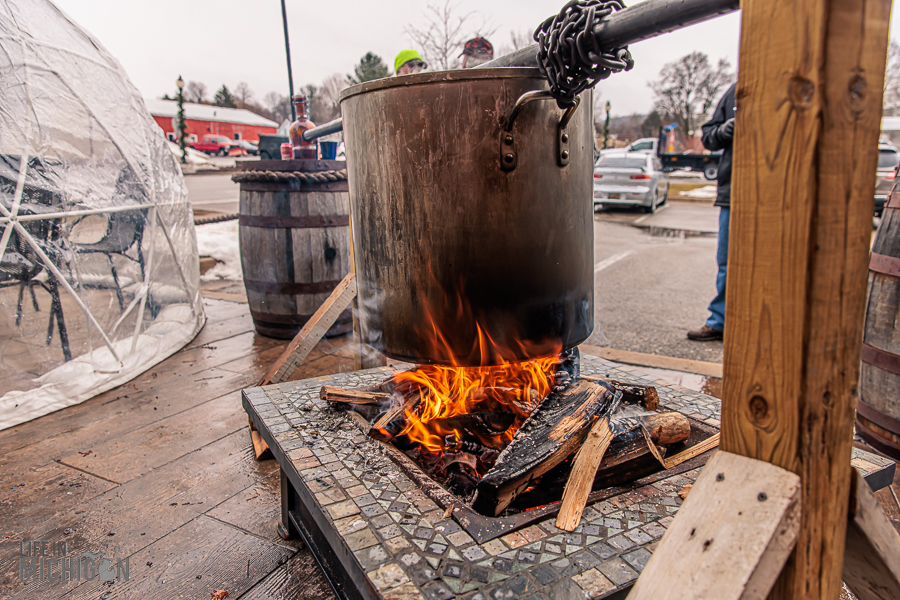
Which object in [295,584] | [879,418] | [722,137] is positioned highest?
[722,137]

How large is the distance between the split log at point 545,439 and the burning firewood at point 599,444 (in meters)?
0.05

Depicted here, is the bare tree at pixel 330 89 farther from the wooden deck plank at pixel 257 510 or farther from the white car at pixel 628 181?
the wooden deck plank at pixel 257 510

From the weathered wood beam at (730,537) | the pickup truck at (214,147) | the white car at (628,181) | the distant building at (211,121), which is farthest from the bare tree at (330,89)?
the weathered wood beam at (730,537)

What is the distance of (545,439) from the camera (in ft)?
5.86

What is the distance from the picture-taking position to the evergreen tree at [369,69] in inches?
1391

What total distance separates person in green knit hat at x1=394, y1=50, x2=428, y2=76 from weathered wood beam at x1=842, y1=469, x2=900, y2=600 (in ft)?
15.5

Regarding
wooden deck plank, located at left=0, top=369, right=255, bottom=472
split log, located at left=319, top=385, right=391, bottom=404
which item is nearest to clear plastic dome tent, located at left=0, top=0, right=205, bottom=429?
wooden deck plank, located at left=0, top=369, right=255, bottom=472

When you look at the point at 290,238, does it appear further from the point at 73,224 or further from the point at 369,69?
the point at 369,69

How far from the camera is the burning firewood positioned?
1.57 meters

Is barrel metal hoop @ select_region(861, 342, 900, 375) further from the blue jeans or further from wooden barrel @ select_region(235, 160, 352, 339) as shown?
wooden barrel @ select_region(235, 160, 352, 339)

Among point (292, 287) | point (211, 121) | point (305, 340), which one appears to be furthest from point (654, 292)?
point (211, 121)

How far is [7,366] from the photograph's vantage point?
3.33 metres

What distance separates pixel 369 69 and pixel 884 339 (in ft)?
127

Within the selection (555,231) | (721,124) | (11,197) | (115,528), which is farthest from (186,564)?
(721,124)
